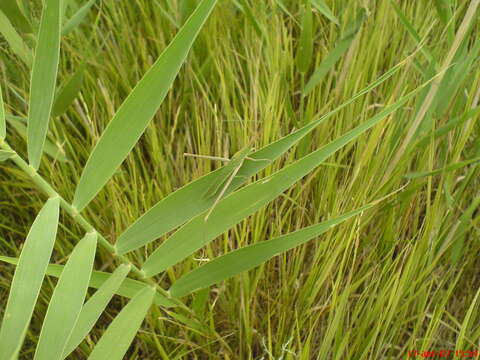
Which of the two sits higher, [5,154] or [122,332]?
[5,154]

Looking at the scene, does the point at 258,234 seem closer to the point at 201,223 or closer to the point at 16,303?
the point at 201,223

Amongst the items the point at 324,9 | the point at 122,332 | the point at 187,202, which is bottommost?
the point at 122,332

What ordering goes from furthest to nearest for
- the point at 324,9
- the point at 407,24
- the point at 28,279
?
the point at 324,9 < the point at 407,24 < the point at 28,279

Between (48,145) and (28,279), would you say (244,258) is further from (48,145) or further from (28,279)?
(48,145)

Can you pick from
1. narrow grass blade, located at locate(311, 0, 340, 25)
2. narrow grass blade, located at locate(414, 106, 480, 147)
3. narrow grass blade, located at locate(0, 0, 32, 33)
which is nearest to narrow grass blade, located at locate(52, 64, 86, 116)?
narrow grass blade, located at locate(0, 0, 32, 33)

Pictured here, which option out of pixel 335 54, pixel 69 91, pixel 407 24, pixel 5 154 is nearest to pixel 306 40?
pixel 335 54

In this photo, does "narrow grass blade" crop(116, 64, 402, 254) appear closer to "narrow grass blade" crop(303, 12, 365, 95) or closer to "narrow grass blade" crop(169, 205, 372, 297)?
"narrow grass blade" crop(169, 205, 372, 297)
